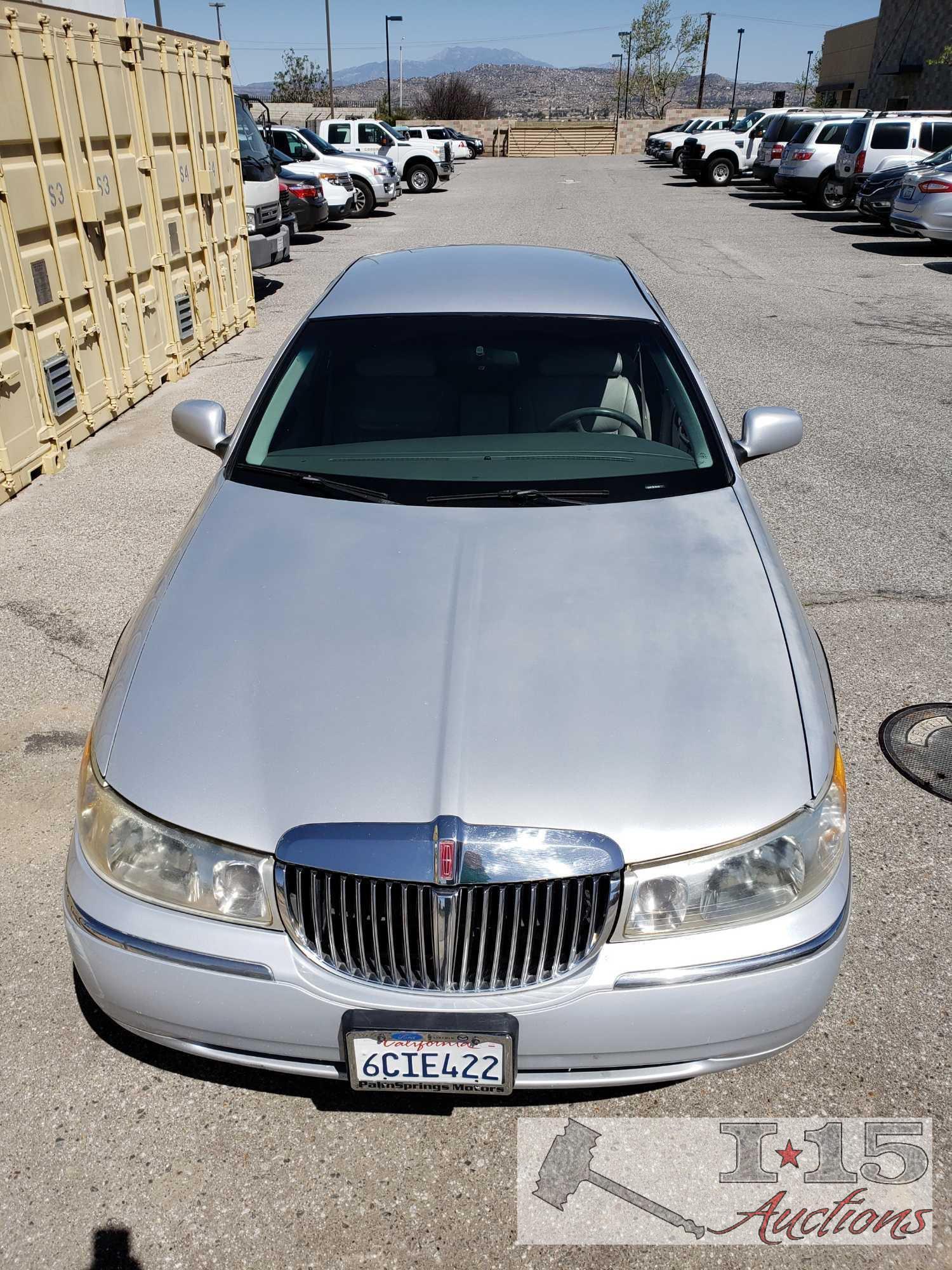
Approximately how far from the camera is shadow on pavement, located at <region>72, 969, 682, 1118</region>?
2389 mm

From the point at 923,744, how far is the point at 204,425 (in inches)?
117

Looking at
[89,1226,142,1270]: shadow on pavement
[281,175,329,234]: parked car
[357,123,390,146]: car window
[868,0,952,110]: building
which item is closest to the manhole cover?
[89,1226,142,1270]: shadow on pavement

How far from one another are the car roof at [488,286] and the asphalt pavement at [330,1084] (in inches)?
73.1

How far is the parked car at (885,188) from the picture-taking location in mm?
16391

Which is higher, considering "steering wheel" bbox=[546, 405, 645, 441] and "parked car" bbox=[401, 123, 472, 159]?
"steering wheel" bbox=[546, 405, 645, 441]

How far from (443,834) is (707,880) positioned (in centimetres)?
55

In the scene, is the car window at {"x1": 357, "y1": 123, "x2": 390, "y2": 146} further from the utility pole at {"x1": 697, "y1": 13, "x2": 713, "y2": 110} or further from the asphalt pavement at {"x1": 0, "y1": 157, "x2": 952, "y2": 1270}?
the utility pole at {"x1": 697, "y1": 13, "x2": 713, "y2": 110}

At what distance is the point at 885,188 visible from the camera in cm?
1758

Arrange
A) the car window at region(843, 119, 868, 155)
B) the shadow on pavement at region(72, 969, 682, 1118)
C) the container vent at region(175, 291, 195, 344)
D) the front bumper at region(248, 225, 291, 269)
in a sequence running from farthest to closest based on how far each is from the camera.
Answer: the car window at region(843, 119, 868, 155) → the front bumper at region(248, 225, 291, 269) → the container vent at region(175, 291, 195, 344) → the shadow on pavement at region(72, 969, 682, 1118)

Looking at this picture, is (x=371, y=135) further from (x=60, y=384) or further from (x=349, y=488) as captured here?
(x=349, y=488)

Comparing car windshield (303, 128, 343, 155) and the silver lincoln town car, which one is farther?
car windshield (303, 128, 343, 155)

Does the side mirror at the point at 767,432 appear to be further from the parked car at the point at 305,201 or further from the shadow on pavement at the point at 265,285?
the parked car at the point at 305,201

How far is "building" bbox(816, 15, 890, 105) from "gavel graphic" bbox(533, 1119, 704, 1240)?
181ft

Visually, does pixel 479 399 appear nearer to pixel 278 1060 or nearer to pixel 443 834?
pixel 443 834
